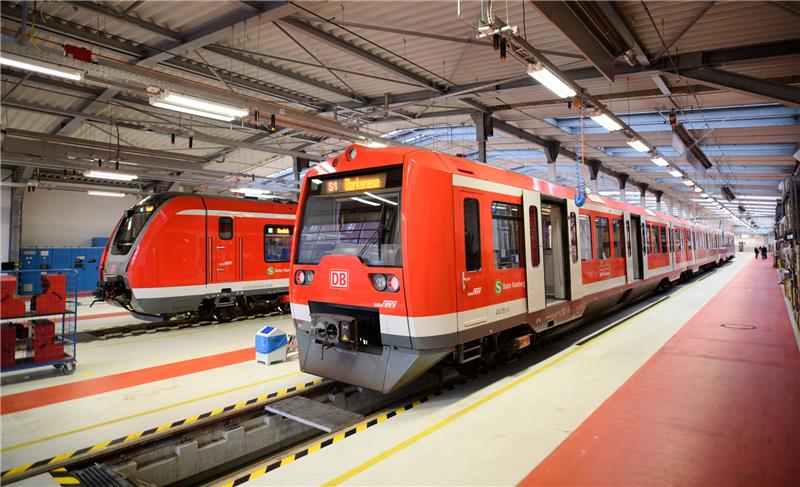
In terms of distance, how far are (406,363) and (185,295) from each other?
23.8 ft

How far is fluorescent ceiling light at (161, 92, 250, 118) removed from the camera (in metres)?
6.18

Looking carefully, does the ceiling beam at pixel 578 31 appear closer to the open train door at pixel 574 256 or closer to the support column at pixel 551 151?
the open train door at pixel 574 256

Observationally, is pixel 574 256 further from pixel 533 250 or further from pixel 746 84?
pixel 746 84

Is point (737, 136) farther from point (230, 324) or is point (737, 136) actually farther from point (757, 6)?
point (230, 324)

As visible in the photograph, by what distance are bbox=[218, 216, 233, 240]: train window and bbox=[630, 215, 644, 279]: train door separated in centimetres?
1007

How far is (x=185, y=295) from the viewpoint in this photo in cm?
973

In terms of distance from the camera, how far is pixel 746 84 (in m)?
8.14

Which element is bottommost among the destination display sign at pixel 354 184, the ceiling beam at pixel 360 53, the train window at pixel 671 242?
the train window at pixel 671 242

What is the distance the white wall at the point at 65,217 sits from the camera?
19953 mm

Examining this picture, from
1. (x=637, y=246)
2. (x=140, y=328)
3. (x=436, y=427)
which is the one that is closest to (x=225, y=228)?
(x=140, y=328)

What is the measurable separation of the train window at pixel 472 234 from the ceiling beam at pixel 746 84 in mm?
6343

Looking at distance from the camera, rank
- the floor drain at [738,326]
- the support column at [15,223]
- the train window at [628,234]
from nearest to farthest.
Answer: the floor drain at [738,326]
the train window at [628,234]
the support column at [15,223]

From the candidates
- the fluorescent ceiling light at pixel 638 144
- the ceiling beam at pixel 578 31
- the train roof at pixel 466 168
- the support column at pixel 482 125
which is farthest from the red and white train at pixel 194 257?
the fluorescent ceiling light at pixel 638 144

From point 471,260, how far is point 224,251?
757cm
